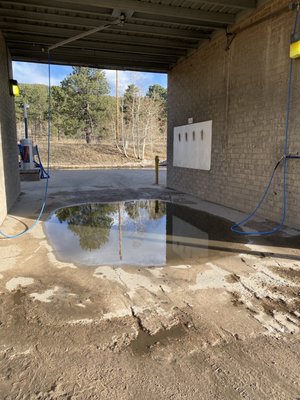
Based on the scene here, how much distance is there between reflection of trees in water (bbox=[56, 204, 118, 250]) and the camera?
4785mm

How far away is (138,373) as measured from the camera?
1.91m

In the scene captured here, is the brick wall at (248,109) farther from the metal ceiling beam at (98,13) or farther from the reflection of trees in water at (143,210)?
the reflection of trees in water at (143,210)

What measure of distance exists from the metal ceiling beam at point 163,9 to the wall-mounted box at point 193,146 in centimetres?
245

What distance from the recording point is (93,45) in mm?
8250

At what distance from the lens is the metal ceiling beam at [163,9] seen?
5645 mm

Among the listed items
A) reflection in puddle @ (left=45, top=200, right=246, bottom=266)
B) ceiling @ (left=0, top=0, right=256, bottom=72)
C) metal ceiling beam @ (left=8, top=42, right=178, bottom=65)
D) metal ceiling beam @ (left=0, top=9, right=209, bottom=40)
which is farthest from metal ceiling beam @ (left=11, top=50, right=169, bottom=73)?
reflection in puddle @ (left=45, top=200, right=246, bottom=266)

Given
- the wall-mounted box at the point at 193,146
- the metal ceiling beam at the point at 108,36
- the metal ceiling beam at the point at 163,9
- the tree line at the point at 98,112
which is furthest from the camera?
the tree line at the point at 98,112

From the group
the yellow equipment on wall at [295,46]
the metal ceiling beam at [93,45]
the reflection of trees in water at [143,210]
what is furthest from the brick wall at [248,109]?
the reflection of trees in water at [143,210]

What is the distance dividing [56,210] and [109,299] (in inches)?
182

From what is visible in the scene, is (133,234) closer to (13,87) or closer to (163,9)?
(163,9)

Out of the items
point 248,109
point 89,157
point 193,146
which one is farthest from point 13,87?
point 89,157

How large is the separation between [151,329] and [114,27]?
22.8 feet

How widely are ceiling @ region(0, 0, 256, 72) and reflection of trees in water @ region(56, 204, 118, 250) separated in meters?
4.15

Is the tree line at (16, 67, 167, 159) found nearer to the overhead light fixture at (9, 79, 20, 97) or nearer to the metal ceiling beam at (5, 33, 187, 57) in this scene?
the metal ceiling beam at (5, 33, 187, 57)
